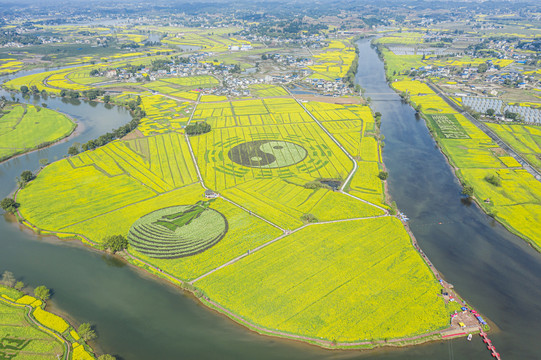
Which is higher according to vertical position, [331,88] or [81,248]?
[331,88]

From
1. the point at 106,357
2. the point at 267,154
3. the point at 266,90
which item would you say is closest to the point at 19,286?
the point at 106,357

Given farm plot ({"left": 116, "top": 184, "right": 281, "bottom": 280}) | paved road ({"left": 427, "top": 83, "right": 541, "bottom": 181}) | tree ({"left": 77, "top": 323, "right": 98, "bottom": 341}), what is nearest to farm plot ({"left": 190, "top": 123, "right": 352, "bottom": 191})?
farm plot ({"left": 116, "top": 184, "right": 281, "bottom": 280})

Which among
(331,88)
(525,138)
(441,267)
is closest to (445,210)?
(441,267)

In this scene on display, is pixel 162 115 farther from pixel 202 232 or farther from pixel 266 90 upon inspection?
pixel 202 232

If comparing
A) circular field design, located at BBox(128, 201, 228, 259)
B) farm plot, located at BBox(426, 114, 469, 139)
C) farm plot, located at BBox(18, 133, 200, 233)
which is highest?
farm plot, located at BBox(426, 114, 469, 139)

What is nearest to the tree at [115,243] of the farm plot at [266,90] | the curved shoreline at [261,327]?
the curved shoreline at [261,327]

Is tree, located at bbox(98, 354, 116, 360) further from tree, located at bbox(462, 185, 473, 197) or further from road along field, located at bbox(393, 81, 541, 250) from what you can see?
tree, located at bbox(462, 185, 473, 197)

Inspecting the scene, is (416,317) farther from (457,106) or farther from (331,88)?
(331,88)
